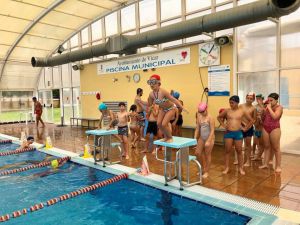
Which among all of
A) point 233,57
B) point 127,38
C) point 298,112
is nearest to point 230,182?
point 298,112

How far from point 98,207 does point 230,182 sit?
2.32 m

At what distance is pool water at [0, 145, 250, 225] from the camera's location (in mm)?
3619

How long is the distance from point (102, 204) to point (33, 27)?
1133 cm

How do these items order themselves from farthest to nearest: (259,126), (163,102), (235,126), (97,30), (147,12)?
1. (97,30)
2. (147,12)
3. (259,126)
4. (235,126)
5. (163,102)

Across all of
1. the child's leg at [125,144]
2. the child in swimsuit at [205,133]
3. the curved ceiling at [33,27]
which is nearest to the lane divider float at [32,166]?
the child's leg at [125,144]

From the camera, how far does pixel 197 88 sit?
8.56m

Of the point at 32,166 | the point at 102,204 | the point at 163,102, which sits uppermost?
the point at 163,102

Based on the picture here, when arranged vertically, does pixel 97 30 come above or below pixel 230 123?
above

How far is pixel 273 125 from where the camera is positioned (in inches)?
199

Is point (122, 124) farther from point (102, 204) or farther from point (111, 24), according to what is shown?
point (111, 24)

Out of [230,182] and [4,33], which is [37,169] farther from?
[4,33]

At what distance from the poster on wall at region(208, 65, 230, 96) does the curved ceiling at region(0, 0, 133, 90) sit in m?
5.12

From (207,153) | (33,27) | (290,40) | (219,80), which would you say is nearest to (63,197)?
(207,153)

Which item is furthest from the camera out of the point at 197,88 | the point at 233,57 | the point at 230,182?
the point at 197,88
